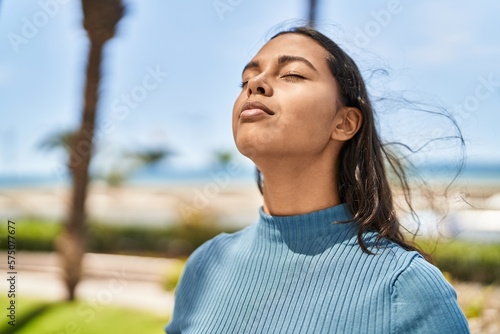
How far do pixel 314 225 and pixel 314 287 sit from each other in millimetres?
137

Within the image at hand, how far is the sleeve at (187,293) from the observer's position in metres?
1.39

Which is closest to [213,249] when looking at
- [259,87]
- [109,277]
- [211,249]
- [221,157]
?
[211,249]

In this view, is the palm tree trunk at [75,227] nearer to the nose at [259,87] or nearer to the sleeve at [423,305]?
the nose at [259,87]

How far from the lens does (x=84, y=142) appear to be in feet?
17.2

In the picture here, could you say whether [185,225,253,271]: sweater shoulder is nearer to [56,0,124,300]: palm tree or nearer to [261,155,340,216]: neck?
[261,155,340,216]: neck

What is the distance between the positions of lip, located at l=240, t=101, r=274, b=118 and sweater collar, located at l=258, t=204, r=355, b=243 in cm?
23

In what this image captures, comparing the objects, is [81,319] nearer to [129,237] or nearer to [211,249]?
[211,249]

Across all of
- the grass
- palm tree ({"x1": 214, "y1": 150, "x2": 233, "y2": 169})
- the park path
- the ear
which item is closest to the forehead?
the ear

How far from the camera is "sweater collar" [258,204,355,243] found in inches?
48.1

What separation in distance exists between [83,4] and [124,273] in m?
5.07

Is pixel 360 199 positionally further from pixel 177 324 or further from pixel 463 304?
pixel 463 304

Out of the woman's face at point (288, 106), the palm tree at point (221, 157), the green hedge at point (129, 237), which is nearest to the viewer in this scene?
the woman's face at point (288, 106)

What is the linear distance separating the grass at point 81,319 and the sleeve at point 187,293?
8.93 feet

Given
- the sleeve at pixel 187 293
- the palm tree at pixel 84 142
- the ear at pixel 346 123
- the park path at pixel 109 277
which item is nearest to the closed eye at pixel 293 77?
the ear at pixel 346 123
